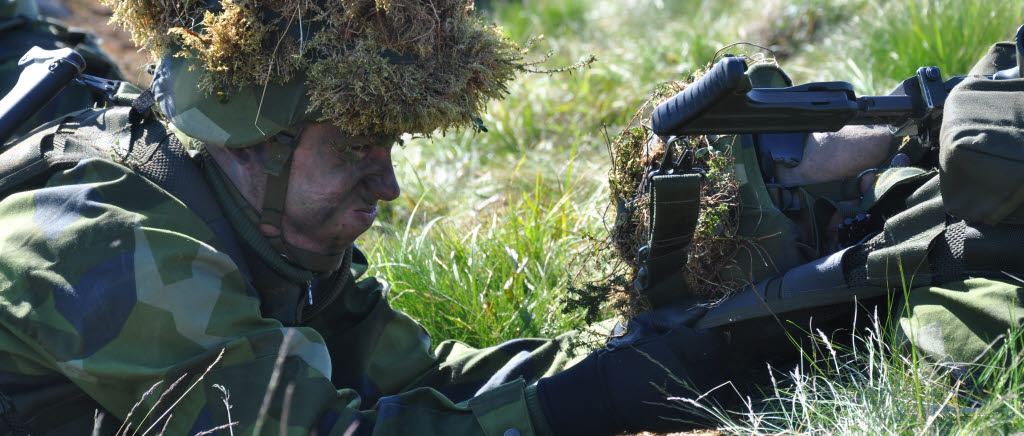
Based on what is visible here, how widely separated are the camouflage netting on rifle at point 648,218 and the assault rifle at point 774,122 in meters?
0.08

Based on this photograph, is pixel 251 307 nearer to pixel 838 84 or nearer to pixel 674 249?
pixel 674 249

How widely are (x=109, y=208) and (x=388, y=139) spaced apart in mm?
847

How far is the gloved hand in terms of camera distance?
2588 millimetres

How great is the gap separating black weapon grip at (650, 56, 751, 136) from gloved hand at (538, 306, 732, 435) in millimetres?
798

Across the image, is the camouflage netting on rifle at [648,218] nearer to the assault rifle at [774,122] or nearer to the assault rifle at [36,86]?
the assault rifle at [774,122]

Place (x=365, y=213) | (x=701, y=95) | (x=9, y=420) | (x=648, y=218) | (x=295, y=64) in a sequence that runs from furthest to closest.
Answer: (x=365, y=213), (x=648, y=218), (x=295, y=64), (x=9, y=420), (x=701, y=95)

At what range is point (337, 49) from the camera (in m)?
2.67

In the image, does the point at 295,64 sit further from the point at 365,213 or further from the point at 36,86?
the point at 36,86

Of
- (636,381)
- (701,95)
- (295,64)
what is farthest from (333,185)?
(701,95)

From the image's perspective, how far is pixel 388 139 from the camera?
2.80 m

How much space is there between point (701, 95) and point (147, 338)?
5.13ft

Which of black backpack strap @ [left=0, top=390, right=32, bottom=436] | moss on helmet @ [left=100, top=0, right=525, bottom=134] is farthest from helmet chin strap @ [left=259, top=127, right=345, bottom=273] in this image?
black backpack strap @ [left=0, top=390, right=32, bottom=436]

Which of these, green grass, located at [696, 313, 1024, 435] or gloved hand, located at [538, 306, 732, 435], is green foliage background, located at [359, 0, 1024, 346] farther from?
green grass, located at [696, 313, 1024, 435]

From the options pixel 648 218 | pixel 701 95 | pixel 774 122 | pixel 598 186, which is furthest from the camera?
pixel 598 186
